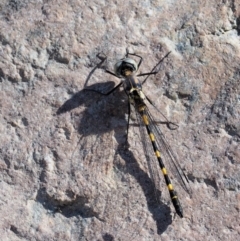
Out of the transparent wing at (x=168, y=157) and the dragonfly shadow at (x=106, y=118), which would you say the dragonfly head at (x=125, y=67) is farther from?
the transparent wing at (x=168, y=157)

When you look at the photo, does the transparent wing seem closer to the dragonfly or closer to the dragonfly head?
the dragonfly

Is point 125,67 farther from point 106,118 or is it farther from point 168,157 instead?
point 168,157

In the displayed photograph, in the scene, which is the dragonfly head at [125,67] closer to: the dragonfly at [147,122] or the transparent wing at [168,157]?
the dragonfly at [147,122]

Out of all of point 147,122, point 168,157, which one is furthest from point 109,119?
point 168,157

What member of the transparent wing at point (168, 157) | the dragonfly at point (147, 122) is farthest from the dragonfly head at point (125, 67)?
the transparent wing at point (168, 157)

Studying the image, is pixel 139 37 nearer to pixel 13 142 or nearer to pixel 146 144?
pixel 146 144

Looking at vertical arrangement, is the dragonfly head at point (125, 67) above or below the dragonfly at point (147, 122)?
above

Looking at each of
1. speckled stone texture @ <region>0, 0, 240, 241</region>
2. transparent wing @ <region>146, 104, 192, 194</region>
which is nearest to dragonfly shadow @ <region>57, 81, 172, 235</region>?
speckled stone texture @ <region>0, 0, 240, 241</region>
